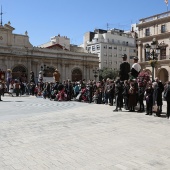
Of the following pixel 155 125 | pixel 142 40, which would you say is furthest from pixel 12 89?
pixel 142 40

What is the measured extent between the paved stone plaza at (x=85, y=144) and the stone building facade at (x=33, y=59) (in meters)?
31.8

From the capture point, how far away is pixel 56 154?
18.1 ft

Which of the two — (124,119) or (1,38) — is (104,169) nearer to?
(124,119)

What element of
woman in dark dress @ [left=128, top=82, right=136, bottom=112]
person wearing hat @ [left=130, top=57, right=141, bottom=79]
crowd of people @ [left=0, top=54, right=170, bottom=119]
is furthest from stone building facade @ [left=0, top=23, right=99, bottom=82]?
woman in dark dress @ [left=128, top=82, right=136, bottom=112]

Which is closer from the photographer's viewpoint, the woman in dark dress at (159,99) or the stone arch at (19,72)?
the woman in dark dress at (159,99)

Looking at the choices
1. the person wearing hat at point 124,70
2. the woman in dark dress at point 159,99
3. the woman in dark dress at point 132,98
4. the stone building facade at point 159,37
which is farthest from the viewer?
the stone building facade at point 159,37

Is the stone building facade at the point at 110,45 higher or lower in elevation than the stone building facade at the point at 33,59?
higher

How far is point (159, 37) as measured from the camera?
41.3m

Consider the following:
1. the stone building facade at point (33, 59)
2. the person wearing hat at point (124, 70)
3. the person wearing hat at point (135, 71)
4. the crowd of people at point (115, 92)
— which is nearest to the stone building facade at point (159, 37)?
the stone building facade at point (33, 59)

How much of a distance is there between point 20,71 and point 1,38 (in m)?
6.23

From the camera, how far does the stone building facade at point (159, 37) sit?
40.2 metres

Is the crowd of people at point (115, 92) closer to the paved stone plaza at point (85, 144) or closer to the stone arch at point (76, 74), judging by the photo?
the paved stone plaza at point (85, 144)

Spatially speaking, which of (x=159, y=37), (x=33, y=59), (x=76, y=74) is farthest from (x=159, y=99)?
(x=76, y=74)

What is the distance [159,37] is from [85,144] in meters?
38.0
